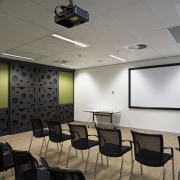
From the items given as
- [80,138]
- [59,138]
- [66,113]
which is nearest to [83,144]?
[80,138]

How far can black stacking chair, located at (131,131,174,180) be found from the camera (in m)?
2.38

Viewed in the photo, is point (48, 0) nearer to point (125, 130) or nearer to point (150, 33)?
point (150, 33)

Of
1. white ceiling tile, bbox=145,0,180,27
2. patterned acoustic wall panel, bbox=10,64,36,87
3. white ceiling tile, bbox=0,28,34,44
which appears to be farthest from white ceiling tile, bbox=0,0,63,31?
patterned acoustic wall panel, bbox=10,64,36,87

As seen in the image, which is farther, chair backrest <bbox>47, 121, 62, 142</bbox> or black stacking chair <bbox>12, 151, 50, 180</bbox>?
chair backrest <bbox>47, 121, 62, 142</bbox>

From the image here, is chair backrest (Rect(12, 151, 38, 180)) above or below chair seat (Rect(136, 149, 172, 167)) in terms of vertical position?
above

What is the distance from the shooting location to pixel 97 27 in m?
3.33

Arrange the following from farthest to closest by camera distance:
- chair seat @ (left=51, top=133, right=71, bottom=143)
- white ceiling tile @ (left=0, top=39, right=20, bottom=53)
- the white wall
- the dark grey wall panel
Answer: the dark grey wall panel < the white wall < white ceiling tile @ (left=0, top=39, right=20, bottom=53) < chair seat @ (left=51, top=133, right=71, bottom=143)

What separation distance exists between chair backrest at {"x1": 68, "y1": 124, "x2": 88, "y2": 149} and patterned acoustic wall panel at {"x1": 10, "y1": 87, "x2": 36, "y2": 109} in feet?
13.0

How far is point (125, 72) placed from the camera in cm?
717

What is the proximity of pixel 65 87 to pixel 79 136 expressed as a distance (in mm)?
5420

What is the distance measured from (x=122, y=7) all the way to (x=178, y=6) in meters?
0.87

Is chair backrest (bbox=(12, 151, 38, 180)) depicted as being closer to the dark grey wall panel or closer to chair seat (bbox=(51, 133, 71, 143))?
chair seat (bbox=(51, 133, 71, 143))

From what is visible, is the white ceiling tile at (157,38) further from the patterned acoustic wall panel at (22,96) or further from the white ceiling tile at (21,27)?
the patterned acoustic wall panel at (22,96)

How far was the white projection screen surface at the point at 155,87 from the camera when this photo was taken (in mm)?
5945
